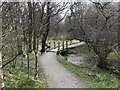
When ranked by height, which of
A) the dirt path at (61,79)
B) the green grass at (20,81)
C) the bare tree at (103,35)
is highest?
the bare tree at (103,35)

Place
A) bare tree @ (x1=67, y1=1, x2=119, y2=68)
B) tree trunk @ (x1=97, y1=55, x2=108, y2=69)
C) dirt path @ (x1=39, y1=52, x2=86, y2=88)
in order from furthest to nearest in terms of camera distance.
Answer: tree trunk @ (x1=97, y1=55, x2=108, y2=69), bare tree @ (x1=67, y1=1, x2=119, y2=68), dirt path @ (x1=39, y1=52, x2=86, y2=88)

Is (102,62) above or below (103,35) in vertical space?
below

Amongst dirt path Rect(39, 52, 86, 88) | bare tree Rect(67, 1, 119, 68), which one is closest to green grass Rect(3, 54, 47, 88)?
dirt path Rect(39, 52, 86, 88)

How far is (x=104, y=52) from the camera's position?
19.1 m

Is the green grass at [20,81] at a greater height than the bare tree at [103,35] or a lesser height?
lesser

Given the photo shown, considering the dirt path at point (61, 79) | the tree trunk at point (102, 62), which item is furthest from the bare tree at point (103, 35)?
the dirt path at point (61, 79)

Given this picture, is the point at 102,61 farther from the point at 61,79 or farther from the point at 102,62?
the point at 61,79

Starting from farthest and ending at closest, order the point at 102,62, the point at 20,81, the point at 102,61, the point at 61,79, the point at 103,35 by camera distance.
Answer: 1. the point at 102,62
2. the point at 102,61
3. the point at 103,35
4. the point at 61,79
5. the point at 20,81

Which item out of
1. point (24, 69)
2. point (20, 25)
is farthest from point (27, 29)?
point (24, 69)

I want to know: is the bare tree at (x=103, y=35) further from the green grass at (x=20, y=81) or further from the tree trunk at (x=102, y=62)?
the green grass at (x=20, y=81)

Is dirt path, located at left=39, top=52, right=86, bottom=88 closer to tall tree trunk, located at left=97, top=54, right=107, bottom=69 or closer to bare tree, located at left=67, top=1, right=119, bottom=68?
bare tree, located at left=67, top=1, right=119, bottom=68

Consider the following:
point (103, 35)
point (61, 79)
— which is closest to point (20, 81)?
point (61, 79)

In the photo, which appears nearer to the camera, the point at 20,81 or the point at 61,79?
the point at 20,81

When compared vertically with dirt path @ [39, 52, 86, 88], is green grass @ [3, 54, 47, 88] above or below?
above
